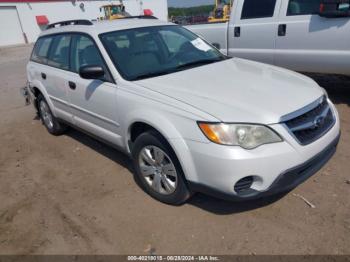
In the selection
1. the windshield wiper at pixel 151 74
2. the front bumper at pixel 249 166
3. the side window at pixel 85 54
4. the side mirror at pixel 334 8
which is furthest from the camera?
the side mirror at pixel 334 8

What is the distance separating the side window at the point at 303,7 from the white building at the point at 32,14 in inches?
1175

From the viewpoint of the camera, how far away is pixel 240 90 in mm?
3043

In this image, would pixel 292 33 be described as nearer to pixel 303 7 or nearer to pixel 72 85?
pixel 303 7

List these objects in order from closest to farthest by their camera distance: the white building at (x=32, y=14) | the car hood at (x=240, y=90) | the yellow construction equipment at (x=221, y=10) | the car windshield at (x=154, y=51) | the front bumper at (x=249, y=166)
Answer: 1. the front bumper at (x=249, y=166)
2. the car hood at (x=240, y=90)
3. the car windshield at (x=154, y=51)
4. the yellow construction equipment at (x=221, y=10)
5. the white building at (x=32, y=14)

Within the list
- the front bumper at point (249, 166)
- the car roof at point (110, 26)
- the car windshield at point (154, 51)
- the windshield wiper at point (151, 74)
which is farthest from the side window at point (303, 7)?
the front bumper at point (249, 166)

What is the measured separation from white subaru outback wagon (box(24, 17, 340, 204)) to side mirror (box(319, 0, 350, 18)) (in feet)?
6.04

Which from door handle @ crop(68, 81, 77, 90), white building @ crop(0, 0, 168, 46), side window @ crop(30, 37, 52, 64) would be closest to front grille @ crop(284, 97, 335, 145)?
door handle @ crop(68, 81, 77, 90)

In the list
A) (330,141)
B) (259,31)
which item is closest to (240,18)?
(259,31)

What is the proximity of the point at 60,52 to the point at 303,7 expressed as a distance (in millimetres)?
3707

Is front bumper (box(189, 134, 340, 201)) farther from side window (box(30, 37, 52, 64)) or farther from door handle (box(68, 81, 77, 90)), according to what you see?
side window (box(30, 37, 52, 64))

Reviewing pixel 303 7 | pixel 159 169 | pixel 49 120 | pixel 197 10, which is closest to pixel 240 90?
pixel 159 169

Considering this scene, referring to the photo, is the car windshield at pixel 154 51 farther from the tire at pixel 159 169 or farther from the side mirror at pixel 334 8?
the side mirror at pixel 334 8

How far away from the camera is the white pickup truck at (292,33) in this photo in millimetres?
4964

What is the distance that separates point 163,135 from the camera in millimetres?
2939
